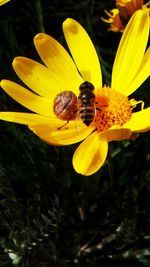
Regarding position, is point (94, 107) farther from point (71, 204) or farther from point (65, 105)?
point (71, 204)

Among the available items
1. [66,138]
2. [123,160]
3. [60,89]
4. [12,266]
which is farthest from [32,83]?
[12,266]

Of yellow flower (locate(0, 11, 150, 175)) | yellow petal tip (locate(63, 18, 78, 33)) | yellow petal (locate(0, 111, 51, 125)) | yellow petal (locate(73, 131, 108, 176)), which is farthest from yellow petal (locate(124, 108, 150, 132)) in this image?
yellow petal tip (locate(63, 18, 78, 33))

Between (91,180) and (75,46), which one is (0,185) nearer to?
(91,180)

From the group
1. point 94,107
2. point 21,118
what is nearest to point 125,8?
point 94,107

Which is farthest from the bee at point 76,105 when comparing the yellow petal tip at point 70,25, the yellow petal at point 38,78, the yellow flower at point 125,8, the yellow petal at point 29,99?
the yellow flower at point 125,8

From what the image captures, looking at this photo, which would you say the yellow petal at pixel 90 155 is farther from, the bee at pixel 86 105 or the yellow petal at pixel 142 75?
the yellow petal at pixel 142 75
